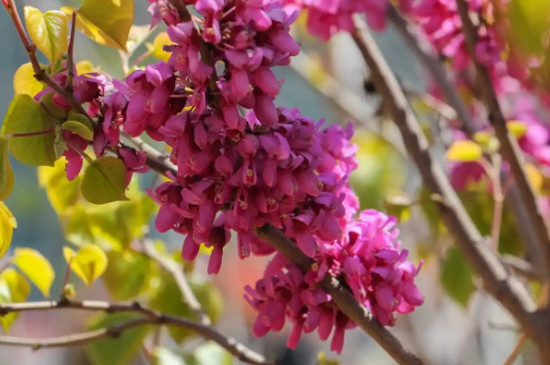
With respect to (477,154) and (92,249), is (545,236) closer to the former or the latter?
(477,154)

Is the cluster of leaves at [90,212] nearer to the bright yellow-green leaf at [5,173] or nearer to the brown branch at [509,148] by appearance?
the bright yellow-green leaf at [5,173]

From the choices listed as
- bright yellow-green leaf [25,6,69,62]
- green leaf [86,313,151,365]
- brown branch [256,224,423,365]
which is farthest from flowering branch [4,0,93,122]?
green leaf [86,313,151,365]

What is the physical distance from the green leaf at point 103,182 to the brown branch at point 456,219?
17.2 inches

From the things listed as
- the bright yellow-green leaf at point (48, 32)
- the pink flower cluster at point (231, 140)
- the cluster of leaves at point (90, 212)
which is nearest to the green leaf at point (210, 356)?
the cluster of leaves at point (90, 212)

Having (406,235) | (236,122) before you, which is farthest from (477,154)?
(406,235)

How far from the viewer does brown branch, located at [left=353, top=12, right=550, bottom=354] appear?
0.76m

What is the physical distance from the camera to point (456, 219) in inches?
32.3

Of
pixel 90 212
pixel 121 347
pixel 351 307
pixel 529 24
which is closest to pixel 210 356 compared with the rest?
pixel 121 347

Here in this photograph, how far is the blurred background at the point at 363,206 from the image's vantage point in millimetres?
1149

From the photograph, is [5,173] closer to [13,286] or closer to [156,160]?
[156,160]

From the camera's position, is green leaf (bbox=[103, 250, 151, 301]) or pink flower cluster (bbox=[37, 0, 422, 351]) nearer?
pink flower cluster (bbox=[37, 0, 422, 351])

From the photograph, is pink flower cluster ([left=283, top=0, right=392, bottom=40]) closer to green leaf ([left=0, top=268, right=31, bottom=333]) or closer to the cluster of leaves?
the cluster of leaves

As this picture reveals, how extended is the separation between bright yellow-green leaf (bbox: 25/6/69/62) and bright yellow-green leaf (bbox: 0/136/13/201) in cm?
6

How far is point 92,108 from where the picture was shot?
485 mm
